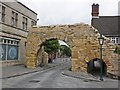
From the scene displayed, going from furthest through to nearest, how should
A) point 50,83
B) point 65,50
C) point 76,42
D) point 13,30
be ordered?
point 65,50 → point 13,30 → point 76,42 → point 50,83

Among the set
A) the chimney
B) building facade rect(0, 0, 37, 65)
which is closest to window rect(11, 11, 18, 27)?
building facade rect(0, 0, 37, 65)

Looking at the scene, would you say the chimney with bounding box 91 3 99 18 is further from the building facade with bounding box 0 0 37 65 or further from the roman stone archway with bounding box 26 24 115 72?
the roman stone archway with bounding box 26 24 115 72

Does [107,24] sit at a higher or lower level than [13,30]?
higher

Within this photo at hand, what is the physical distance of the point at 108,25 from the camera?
139ft

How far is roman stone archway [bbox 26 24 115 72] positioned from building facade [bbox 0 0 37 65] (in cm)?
238

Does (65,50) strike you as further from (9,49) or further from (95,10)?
(9,49)

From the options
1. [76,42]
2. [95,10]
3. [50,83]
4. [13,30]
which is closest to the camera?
[50,83]

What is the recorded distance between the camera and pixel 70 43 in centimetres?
2566

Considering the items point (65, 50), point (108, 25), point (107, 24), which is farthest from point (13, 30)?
point (65, 50)

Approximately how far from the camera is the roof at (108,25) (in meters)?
40.2

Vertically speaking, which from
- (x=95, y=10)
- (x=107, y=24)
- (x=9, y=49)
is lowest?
(x=9, y=49)

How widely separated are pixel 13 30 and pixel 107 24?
1929 cm

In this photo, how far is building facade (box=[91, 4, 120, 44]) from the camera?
3944 cm

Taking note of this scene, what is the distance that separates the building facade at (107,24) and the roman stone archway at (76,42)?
15257 millimetres
